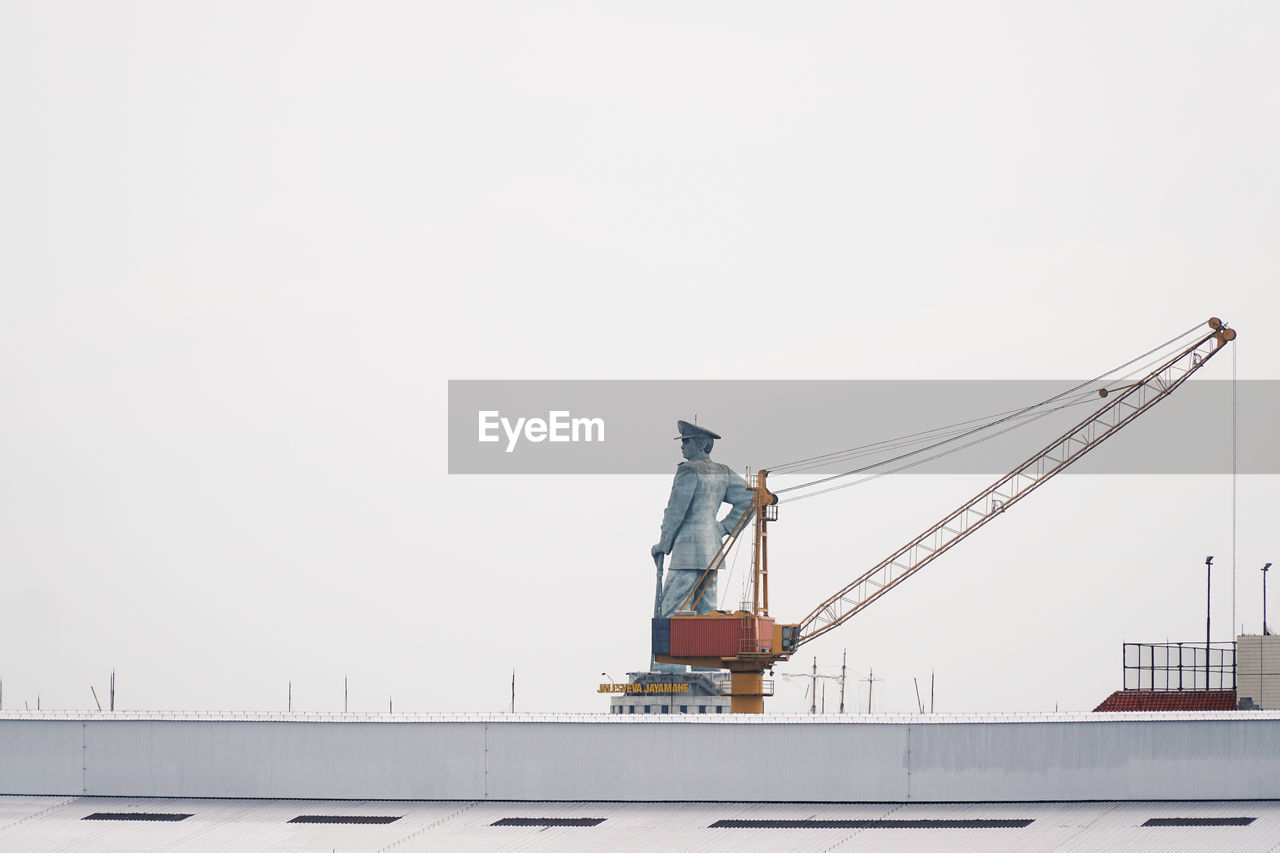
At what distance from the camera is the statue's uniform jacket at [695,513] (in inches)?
4473

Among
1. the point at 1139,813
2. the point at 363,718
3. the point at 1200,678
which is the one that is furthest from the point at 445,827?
the point at 1200,678

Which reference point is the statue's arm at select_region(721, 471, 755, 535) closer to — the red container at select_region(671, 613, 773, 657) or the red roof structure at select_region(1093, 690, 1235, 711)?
the red container at select_region(671, 613, 773, 657)

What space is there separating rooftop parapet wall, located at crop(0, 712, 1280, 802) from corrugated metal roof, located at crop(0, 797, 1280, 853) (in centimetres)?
59

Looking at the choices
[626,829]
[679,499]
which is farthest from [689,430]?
[626,829]

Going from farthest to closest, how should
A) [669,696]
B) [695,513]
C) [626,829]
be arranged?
[695,513] < [669,696] < [626,829]

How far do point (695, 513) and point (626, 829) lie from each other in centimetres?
5334

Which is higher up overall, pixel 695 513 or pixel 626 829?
pixel 695 513

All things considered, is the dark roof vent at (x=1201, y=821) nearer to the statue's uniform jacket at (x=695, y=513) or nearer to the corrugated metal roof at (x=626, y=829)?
the corrugated metal roof at (x=626, y=829)

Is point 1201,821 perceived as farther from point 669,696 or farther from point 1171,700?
point 669,696

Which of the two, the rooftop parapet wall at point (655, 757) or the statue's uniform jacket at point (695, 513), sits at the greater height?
the statue's uniform jacket at point (695, 513)

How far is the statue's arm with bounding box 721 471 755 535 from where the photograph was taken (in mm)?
115312

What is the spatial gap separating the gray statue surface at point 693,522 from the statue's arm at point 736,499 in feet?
1.21

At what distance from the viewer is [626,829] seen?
6178cm

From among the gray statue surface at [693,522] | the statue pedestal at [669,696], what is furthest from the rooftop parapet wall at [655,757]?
the gray statue surface at [693,522]
